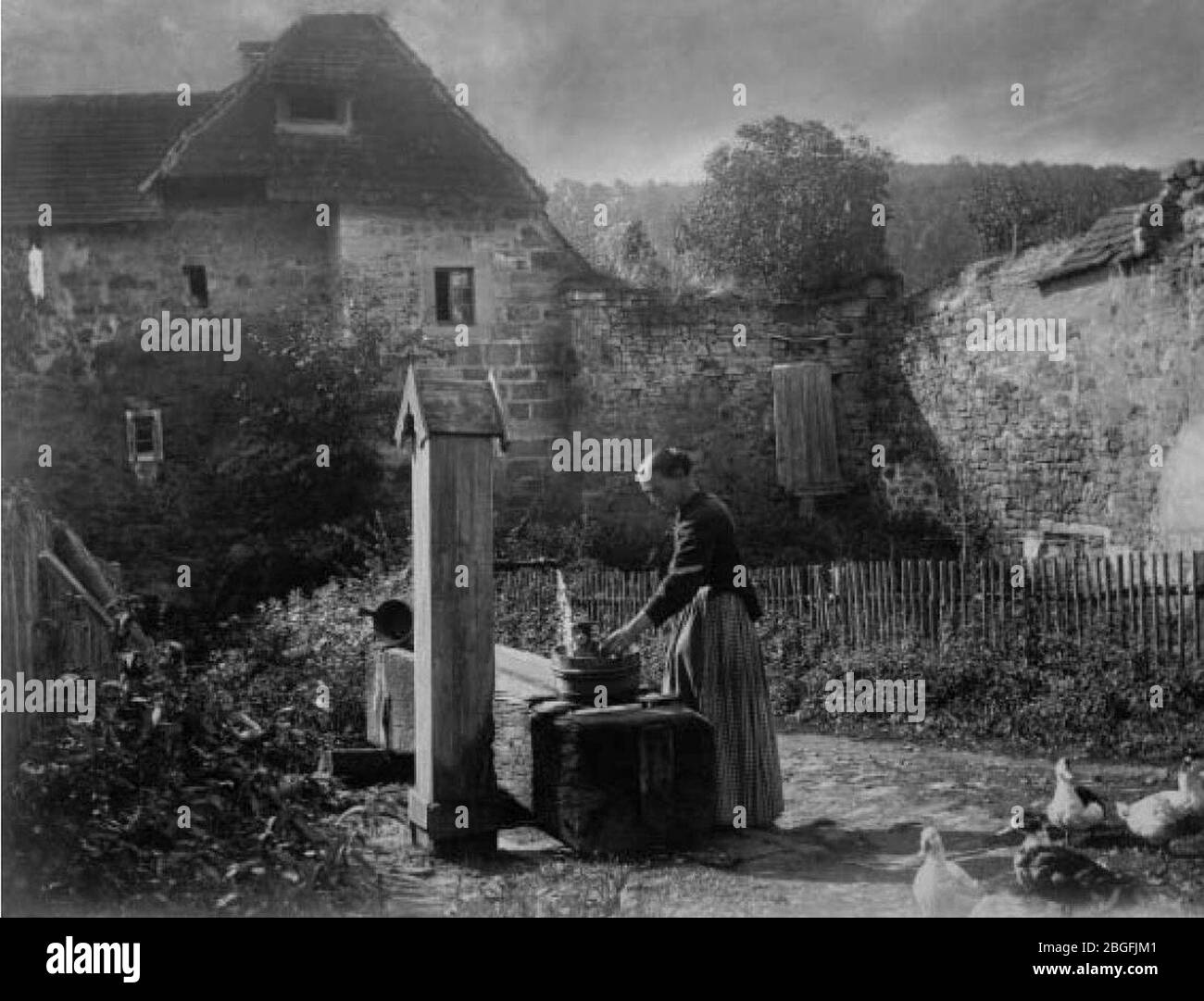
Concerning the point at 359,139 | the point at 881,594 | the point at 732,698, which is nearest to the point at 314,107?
the point at 359,139

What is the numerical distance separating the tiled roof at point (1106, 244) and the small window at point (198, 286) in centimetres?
599

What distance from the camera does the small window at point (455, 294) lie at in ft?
31.9

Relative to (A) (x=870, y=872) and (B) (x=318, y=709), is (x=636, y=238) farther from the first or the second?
(A) (x=870, y=872)

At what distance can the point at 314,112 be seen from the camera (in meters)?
8.83

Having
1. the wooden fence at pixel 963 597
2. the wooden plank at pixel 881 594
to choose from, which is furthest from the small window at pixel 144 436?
the wooden plank at pixel 881 594

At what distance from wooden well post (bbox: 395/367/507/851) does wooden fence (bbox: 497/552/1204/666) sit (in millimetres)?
2957

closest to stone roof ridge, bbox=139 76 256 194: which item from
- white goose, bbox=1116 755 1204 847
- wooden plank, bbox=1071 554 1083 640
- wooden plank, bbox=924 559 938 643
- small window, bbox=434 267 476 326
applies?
small window, bbox=434 267 476 326

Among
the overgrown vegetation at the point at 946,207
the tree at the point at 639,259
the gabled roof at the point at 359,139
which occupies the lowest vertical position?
the overgrown vegetation at the point at 946,207

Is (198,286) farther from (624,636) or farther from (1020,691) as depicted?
(1020,691)

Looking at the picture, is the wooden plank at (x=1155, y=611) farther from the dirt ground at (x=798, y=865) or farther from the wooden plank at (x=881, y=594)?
the wooden plank at (x=881, y=594)

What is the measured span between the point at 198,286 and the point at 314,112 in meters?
1.54

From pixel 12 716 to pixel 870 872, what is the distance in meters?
3.41

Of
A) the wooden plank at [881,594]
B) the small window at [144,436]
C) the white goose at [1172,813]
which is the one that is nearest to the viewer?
the white goose at [1172,813]
